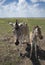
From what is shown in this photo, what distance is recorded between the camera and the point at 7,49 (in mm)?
21469

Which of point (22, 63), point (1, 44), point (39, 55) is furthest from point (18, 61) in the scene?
point (1, 44)

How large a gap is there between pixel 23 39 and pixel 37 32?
315 cm

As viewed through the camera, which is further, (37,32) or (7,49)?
(7,49)

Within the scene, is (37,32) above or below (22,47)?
above

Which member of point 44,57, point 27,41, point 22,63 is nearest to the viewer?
point 22,63

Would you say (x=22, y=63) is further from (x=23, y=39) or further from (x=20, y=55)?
(x=23, y=39)

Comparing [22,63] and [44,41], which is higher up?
[44,41]

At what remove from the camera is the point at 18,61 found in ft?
63.5

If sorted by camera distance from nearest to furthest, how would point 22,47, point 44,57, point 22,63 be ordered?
point 22,63, point 44,57, point 22,47

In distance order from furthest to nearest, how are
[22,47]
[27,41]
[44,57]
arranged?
1. [27,41]
2. [22,47]
3. [44,57]

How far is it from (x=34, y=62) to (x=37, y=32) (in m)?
2.54

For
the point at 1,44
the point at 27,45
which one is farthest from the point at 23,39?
the point at 1,44

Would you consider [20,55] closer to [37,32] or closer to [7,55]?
[7,55]

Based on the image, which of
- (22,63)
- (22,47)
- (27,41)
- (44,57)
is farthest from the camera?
(27,41)
